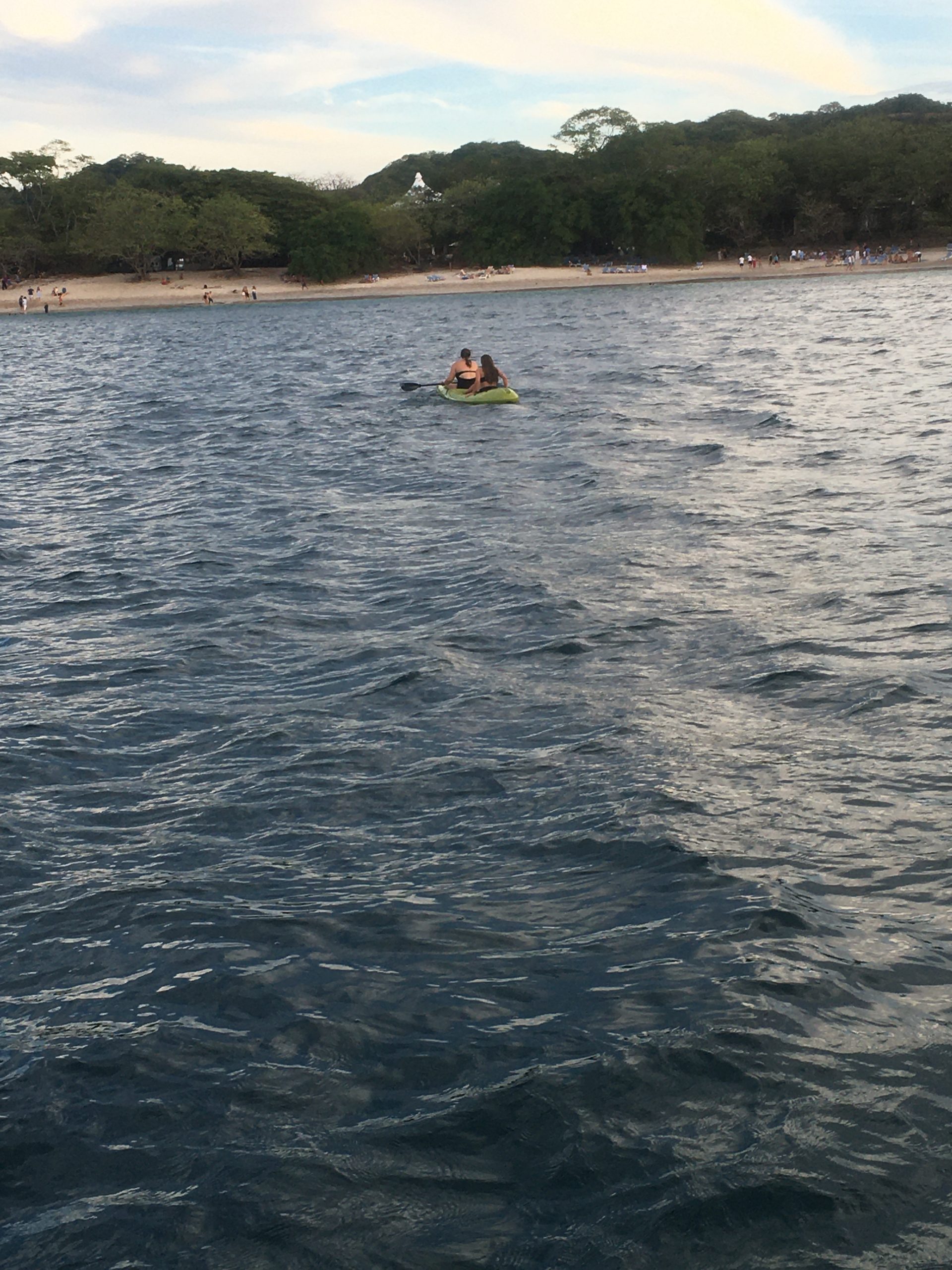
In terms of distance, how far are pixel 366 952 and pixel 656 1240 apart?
2.17 m

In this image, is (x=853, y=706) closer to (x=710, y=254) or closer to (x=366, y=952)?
(x=366, y=952)

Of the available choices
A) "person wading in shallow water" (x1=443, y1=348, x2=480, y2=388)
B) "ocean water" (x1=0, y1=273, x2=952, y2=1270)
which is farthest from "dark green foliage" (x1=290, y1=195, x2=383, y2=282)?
"ocean water" (x1=0, y1=273, x2=952, y2=1270)

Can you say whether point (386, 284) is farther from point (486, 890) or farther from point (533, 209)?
point (486, 890)

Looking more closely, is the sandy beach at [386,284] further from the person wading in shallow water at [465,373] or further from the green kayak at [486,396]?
the green kayak at [486,396]

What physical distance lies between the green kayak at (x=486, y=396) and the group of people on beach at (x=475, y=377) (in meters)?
0.07

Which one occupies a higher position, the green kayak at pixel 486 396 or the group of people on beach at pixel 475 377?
the group of people on beach at pixel 475 377

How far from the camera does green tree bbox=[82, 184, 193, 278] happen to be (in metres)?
98.9

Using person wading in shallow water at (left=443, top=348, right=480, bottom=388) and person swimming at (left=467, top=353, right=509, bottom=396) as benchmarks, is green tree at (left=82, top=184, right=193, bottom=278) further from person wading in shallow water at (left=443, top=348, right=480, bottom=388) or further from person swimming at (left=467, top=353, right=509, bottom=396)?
person swimming at (left=467, top=353, right=509, bottom=396)

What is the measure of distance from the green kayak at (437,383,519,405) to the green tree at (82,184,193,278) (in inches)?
3208

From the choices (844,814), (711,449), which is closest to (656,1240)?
(844,814)

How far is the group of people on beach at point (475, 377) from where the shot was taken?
26469 millimetres

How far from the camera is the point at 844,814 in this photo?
666 cm

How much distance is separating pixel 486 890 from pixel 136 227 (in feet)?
338

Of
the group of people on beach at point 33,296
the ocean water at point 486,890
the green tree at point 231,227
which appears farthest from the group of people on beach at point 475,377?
the green tree at point 231,227
